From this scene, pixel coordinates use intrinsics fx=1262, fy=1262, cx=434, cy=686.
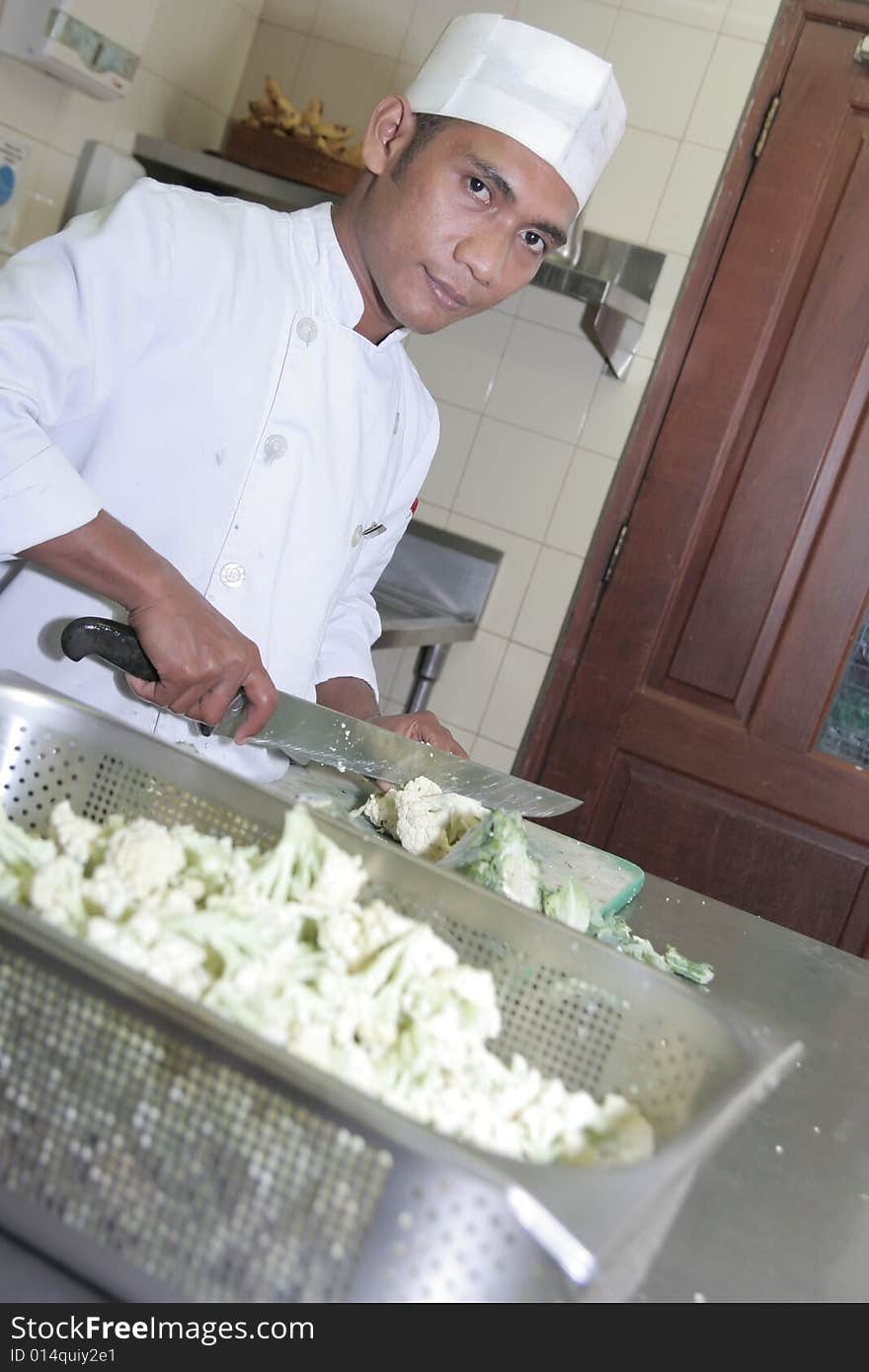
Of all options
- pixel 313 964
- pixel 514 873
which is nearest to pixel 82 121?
pixel 514 873

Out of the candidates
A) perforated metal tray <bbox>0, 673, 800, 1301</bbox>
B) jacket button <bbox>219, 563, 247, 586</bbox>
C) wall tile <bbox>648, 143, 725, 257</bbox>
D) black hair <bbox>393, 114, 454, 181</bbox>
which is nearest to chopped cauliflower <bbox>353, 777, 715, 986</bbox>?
jacket button <bbox>219, 563, 247, 586</bbox>

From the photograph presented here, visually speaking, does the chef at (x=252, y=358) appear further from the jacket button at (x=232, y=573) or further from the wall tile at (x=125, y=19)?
the wall tile at (x=125, y=19)

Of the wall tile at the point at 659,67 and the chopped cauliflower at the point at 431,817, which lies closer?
the chopped cauliflower at the point at 431,817

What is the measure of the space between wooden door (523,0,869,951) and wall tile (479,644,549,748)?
0.07 m

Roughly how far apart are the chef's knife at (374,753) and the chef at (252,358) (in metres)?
0.08

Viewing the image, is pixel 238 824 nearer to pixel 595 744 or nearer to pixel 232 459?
pixel 232 459

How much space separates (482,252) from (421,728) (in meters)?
0.56

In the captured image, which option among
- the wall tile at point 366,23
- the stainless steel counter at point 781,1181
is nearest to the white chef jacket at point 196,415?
the stainless steel counter at point 781,1181

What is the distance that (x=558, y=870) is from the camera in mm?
1352

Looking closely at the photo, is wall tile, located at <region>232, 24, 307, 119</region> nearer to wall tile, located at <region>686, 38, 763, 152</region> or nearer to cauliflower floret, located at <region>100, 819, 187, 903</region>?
wall tile, located at <region>686, 38, 763, 152</region>

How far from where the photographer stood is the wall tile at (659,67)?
112 inches

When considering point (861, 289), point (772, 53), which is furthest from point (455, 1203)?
point (772, 53)

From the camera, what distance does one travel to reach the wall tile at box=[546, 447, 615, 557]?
2.99 metres

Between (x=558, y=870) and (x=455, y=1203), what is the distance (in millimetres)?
862
